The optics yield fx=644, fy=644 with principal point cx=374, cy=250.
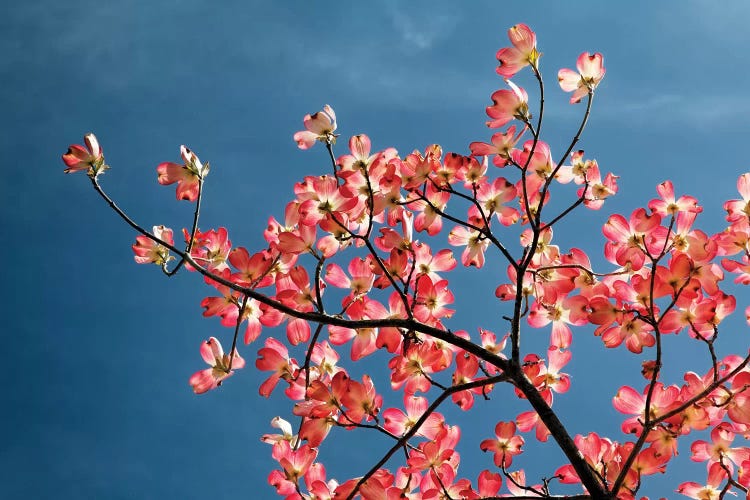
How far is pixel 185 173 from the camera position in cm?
198

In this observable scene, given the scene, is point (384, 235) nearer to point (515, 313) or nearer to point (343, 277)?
point (343, 277)

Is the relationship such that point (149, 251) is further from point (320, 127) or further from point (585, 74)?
point (585, 74)

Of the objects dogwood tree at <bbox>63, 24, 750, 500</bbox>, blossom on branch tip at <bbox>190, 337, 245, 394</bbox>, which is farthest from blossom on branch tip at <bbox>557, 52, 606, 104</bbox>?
blossom on branch tip at <bbox>190, 337, 245, 394</bbox>

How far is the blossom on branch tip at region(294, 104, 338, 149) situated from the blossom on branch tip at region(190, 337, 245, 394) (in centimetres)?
69

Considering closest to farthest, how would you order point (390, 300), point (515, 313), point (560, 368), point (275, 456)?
point (515, 313)
point (390, 300)
point (275, 456)
point (560, 368)

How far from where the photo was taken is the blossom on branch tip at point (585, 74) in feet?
6.44

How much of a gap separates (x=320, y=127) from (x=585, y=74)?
0.83 meters

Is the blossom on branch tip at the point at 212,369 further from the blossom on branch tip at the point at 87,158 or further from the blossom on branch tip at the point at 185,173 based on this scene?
the blossom on branch tip at the point at 87,158

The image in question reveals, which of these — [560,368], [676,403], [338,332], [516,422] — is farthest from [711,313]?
[338,332]

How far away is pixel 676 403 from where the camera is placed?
1.93m

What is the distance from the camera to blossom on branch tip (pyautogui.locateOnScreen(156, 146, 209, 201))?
1969 millimetres

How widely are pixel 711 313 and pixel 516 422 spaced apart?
717 mm

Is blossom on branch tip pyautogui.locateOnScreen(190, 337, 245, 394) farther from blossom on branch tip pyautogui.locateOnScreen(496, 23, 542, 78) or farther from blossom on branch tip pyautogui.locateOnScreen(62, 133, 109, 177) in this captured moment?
blossom on branch tip pyautogui.locateOnScreen(496, 23, 542, 78)

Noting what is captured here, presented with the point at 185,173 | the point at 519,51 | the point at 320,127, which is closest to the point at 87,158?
the point at 185,173
